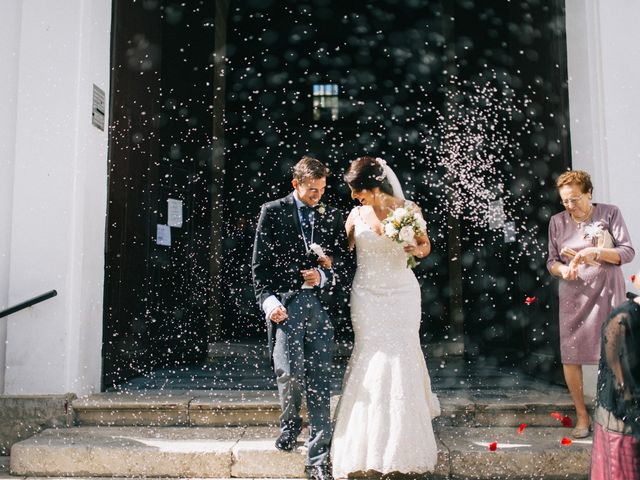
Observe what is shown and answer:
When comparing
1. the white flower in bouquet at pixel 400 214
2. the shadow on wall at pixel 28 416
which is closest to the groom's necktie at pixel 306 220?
the white flower in bouquet at pixel 400 214

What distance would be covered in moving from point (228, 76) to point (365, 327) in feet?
19.1

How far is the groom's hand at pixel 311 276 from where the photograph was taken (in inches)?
147

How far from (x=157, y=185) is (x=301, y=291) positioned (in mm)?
3007

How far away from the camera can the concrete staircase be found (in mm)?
3869

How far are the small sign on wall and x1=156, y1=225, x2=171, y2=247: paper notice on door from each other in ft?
4.90

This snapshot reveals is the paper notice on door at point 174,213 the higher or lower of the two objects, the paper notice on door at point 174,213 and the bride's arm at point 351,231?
the higher

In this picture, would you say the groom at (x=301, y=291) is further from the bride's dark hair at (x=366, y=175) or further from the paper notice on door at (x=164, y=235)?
the paper notice on door at (x=164, y=235)

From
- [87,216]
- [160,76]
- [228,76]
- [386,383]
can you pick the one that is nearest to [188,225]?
[160,76]

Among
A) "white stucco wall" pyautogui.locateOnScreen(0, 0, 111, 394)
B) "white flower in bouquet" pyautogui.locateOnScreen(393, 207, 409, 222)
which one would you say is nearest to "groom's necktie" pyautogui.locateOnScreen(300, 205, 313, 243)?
"white flower in bouquet" pyautogui.locateOnScreen(393, 207, 409, 222)

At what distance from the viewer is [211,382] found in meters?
5.51

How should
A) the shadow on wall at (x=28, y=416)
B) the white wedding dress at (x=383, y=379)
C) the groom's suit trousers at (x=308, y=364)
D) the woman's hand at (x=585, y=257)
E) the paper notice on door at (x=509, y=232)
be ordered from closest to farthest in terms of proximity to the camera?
1. the white wedding dress at (x=383, y=379)
2. the groom's suit trousers at (x=308, y=364)
3. the woman's hand at (x=585, y=257)
4. the shadow on wall at (x=28, y=416)
5. the paper notice on door at (x=509, y=232)

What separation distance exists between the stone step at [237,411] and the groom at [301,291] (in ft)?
2.22

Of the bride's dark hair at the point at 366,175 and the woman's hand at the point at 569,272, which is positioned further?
the woman's hand at the point at 569,272

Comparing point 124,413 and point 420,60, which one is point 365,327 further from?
point 420,60
